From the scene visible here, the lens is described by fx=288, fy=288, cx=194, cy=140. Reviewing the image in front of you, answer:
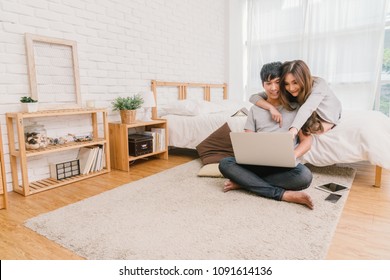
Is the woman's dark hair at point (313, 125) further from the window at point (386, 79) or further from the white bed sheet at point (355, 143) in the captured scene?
the window at point (386, 79)

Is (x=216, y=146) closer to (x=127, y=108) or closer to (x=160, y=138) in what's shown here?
(x=160, y=138)

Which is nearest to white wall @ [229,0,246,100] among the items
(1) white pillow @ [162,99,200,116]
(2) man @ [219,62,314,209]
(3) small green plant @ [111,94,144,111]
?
(1) white pillow @ [162,99,200,116]

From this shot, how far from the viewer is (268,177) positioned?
1.86m

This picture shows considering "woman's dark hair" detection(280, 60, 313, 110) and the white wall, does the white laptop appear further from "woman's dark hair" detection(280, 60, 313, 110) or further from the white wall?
the white wall

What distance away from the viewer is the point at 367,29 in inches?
149

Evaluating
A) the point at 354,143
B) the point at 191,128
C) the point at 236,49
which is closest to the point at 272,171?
the point at 354,143

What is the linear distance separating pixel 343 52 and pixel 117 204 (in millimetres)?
3707

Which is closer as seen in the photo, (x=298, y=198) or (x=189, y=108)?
(x=298, y=198)

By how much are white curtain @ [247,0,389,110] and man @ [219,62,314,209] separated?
8.47 ft

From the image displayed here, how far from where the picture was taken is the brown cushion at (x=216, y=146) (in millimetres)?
2604

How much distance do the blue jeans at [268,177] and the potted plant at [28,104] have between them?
4.61 ft

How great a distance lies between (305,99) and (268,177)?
54cm
